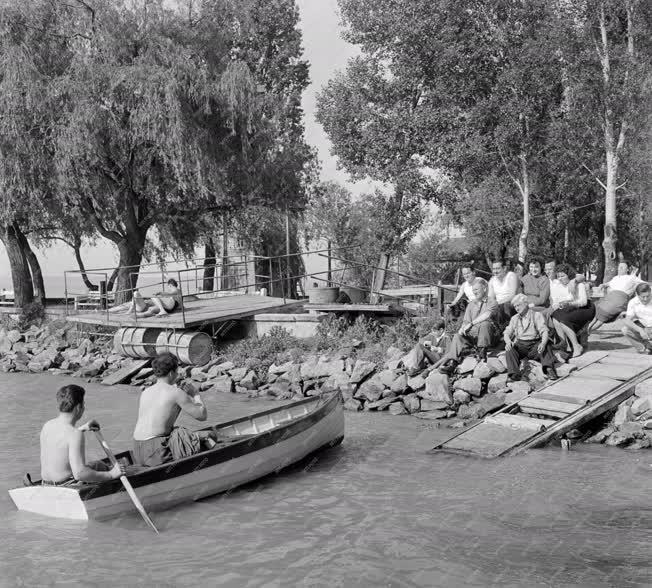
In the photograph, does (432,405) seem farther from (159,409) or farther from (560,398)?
(159,409)

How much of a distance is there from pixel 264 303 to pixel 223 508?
12741mm

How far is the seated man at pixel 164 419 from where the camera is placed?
8930mm

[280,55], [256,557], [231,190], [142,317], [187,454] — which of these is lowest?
[256,557]

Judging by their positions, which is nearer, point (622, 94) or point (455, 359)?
point (455, 359)

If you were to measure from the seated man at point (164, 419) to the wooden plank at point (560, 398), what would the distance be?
550 centimetres

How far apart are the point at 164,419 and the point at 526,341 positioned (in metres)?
6.80

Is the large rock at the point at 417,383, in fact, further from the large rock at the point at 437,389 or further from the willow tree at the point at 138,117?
the willow tree at the point at 138,117

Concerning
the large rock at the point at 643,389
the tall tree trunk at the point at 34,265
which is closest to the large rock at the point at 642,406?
the large rock at the point at 643,389

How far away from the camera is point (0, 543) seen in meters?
8.10

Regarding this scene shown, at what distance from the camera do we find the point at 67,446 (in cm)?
793

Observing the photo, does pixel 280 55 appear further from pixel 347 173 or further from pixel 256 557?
pixel 256 557

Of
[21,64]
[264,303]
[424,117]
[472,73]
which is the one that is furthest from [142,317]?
[472,73]

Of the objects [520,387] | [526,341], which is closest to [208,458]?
[520,387]

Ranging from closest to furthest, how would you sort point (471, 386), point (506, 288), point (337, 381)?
point (471, 386) → point (506, 288) → point (337, 381)
